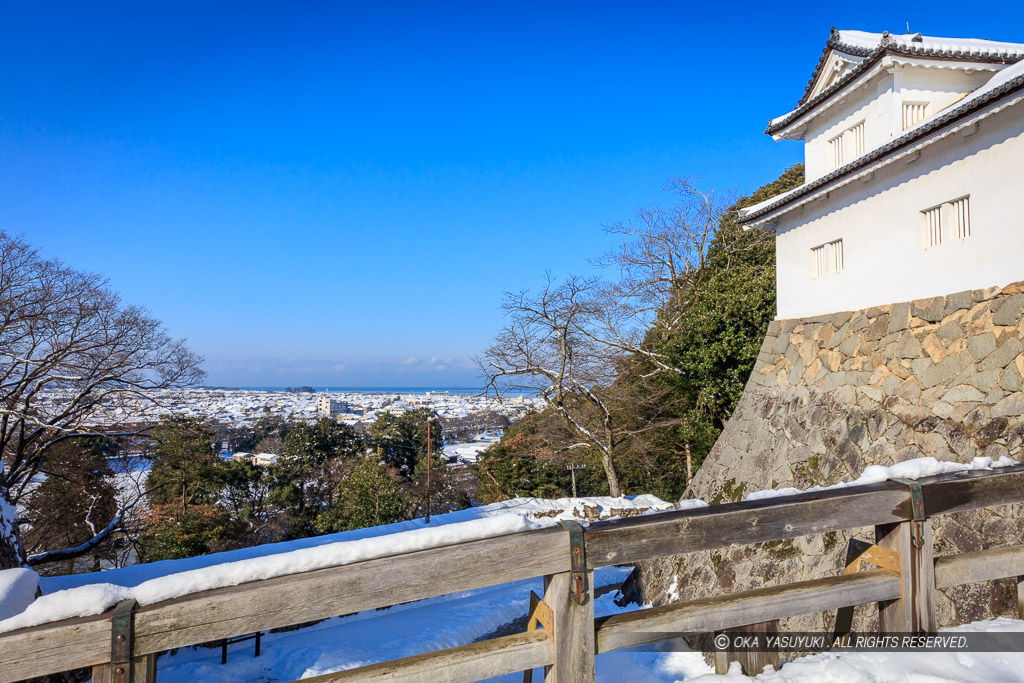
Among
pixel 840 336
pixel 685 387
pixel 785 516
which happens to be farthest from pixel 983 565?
pixel 685 387

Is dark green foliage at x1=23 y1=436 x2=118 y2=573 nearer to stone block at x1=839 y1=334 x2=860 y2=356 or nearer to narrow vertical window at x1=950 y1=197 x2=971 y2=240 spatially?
stone block at x1=839 y1=334 x2=860 y2=356

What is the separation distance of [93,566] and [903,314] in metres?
25.1

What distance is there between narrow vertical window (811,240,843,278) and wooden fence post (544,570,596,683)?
782 cm

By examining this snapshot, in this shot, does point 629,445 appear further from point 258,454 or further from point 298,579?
point 258,454

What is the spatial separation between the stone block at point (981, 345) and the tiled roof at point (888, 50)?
4.31m

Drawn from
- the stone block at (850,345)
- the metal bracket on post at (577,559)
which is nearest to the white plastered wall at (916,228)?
the stone block at (850,345)

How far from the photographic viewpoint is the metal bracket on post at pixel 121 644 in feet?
4.61

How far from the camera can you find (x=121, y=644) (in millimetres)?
1409

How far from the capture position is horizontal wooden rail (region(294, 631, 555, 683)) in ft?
5.49

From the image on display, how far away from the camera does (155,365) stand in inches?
594

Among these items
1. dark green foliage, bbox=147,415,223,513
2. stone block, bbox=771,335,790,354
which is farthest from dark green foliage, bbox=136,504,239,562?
stone block, bbox=771,335,790,354

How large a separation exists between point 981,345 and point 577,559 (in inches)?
231

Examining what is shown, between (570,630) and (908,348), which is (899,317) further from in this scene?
(570,630)

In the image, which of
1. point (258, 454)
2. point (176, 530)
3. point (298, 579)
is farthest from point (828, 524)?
Result: point (258, 454)
